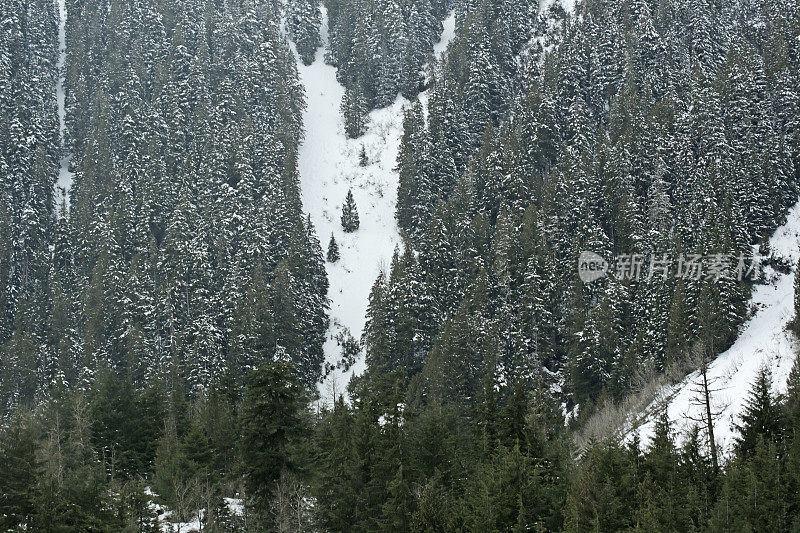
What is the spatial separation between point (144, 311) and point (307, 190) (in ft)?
108

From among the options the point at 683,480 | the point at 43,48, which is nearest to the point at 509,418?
the point at 683,480

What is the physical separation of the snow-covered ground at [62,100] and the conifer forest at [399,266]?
1.15 metres

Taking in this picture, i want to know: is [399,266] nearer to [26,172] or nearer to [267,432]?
[267,432]

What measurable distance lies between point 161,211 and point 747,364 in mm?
80030

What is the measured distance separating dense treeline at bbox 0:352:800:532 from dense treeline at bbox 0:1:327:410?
19770 millimetres

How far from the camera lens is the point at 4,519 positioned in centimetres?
3391

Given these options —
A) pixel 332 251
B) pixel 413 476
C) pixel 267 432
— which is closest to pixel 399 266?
pixel 332 251

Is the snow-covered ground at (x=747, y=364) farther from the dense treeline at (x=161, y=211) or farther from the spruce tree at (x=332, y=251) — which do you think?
the spruce tree at (x=332, y=251)

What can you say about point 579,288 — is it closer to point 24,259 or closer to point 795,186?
point 795,186

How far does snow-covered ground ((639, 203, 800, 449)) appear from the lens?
151 feet

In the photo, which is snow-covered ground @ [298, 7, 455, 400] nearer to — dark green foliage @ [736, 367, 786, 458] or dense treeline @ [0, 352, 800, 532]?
dense treeline @ [0, 352, 800, 532]

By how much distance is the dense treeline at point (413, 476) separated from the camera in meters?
30.3

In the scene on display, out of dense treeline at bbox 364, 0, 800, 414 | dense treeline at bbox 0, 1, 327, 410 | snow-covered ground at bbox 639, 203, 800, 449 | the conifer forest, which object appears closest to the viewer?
the conifer forest

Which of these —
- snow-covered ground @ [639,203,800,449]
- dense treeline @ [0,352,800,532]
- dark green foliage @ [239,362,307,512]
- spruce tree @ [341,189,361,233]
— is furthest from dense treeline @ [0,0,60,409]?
snow-covered ground @ [639,203,800,449]
